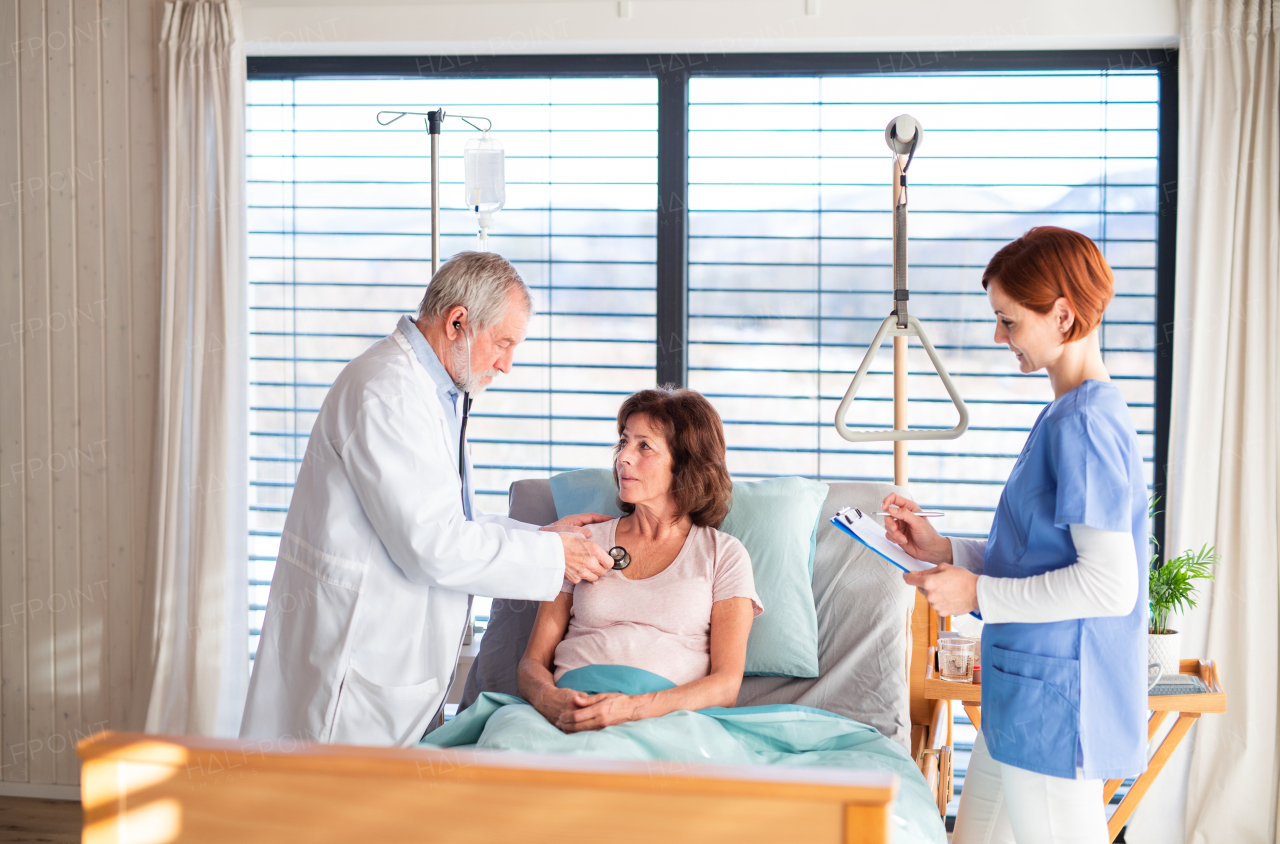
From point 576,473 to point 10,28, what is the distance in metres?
2.35

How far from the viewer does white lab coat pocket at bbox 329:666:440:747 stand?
64.8 inches

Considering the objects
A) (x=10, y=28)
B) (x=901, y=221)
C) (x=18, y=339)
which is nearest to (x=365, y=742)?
(x=901, y=221)

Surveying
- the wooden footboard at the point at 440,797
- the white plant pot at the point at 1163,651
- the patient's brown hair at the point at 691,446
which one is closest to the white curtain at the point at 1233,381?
the white plant pot at the point at 1163,651

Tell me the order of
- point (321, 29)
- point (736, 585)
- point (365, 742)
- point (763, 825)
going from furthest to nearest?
point (321, 29), point (736, 585), point (365, 742), point (763, 825)

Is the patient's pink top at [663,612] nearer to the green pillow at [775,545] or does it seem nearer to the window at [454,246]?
the green pillow at [775,545]

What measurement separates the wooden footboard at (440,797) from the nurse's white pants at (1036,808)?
50 cm

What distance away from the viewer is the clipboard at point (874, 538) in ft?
5.17

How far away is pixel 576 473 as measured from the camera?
7.27 feet

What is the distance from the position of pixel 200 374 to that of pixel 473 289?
1.45 metres

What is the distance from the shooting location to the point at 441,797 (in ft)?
3.54

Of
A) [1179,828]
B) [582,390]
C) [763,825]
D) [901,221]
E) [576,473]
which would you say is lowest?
[1179,828]

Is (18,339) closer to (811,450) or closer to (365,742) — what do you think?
(365,742)

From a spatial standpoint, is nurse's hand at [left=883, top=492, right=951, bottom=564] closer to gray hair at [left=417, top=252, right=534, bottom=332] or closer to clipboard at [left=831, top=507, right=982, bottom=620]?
clipboard at [left=831, top=507, right=982, bottom=620]

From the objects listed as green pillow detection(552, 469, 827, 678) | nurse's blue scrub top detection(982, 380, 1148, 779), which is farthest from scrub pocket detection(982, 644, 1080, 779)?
green pillow detection(552, 469, 827, 678)
